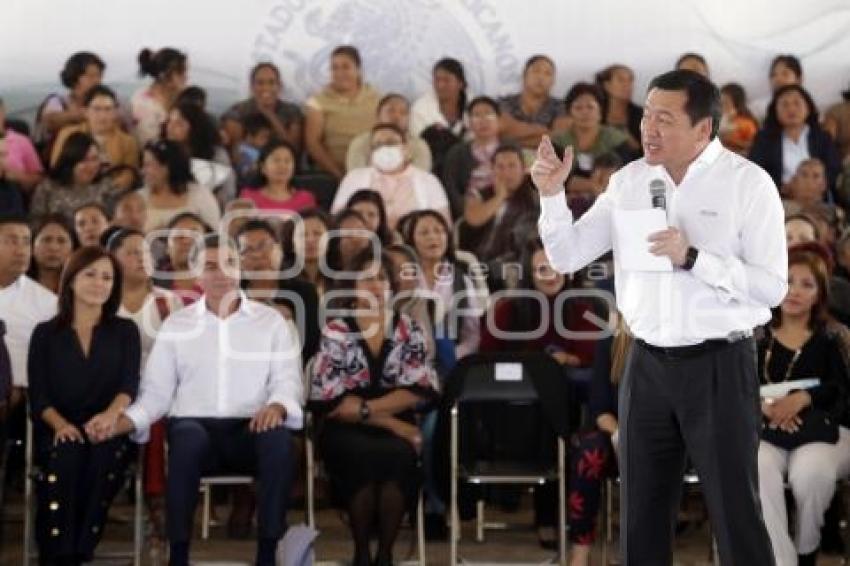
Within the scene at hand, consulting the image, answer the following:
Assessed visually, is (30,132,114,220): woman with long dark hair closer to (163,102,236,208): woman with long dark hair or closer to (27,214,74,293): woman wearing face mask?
(163,102,236,208): woman with long dark hair

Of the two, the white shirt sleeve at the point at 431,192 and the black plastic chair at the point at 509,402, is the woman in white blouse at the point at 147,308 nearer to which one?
the black plastic chair at the point at 509,402

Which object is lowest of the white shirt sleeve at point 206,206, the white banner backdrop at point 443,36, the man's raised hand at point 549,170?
the man's raised hand at point 549,170

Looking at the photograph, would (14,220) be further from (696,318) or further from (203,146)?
(696,318)

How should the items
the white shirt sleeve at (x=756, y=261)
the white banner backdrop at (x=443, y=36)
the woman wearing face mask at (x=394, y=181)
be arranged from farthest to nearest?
1. the white banner backdrop at (x=443, y=36)
2. the woman wearing face mask at (x=394, y=181)
3. the white shirt sleeve at (x=756, y=261)

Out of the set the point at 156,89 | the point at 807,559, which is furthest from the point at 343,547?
the point at 156,89

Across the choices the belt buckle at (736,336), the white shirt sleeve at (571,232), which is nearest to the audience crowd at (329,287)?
the white shirt sleeve at (571,232)

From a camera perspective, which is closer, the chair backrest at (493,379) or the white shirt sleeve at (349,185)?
the chair backrest at (493,379)

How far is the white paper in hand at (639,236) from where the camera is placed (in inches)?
153

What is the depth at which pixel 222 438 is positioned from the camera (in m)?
6.01

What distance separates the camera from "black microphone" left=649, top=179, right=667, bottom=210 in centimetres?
399

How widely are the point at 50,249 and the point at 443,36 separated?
2819mm

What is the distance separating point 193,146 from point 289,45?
3.05ft

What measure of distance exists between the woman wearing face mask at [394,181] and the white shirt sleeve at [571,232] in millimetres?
3981

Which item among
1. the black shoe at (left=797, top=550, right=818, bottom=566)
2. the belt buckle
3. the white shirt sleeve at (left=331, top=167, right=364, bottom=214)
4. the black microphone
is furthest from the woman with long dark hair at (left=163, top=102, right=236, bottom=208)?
the belt buckle
